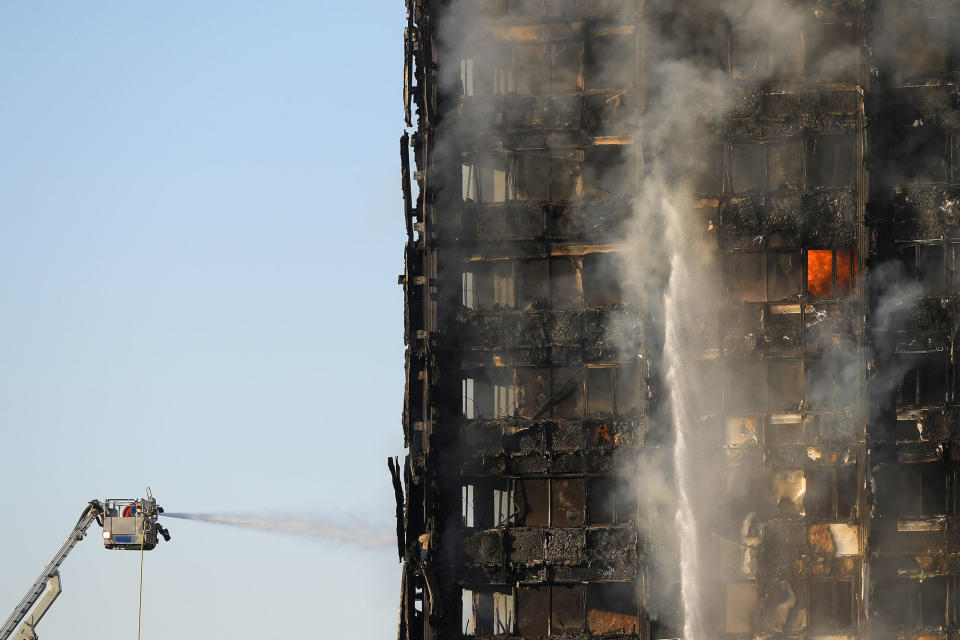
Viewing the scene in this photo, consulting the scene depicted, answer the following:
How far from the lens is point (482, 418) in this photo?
21.8 metres

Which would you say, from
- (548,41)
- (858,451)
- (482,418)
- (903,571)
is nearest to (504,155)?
(548,41)

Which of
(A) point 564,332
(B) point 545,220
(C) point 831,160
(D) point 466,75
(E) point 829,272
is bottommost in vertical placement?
(A) point 564,332

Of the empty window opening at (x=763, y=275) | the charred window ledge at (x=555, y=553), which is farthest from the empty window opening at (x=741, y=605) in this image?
the empty window opening at (x=763, y=275)

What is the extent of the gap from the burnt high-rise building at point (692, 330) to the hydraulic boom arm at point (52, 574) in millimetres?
10178

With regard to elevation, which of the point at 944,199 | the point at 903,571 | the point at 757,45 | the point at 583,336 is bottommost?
the point at 903,571

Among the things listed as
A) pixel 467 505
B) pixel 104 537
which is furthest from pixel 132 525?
pixel 467 505

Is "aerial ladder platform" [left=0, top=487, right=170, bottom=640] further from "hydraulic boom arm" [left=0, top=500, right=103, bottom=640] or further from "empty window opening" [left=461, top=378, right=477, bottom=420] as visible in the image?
"empty window opening" [left=461, top=378, right=477, bottom=420]

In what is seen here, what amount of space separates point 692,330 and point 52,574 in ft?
52.4

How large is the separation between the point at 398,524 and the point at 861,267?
8676 millimetres

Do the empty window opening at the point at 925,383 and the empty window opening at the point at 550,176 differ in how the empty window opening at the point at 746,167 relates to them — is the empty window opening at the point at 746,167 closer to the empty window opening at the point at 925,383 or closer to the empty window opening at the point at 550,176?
the empty window opening at the point at 550,176

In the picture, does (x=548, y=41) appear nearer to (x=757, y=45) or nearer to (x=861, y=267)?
(x=757, y=45)

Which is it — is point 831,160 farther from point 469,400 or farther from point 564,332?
point 469,400

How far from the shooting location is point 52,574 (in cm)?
2912

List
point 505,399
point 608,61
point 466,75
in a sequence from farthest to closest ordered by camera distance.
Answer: point 466,75 < point 505,399 < point 608,61
